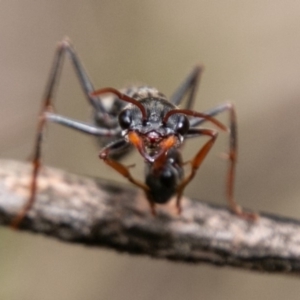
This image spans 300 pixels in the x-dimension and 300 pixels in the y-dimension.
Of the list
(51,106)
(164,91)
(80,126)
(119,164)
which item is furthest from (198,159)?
(164,91)

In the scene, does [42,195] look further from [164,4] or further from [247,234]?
[164,4]

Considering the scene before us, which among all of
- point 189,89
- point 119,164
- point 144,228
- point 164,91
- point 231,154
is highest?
point 164,91

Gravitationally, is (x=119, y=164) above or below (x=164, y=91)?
below

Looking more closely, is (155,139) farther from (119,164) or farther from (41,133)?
(41,133)

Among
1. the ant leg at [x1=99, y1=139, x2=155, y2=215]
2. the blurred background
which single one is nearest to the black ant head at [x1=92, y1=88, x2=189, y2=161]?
the ant leg at [x1=99, y1=139, x2=155, y2=215]

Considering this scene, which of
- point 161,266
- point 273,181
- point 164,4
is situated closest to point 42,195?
point 161,266

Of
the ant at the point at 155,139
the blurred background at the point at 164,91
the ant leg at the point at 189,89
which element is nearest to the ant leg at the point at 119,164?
the ant at the point at 155,139

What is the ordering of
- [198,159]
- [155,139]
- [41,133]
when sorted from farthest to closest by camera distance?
[41,133] → [198,159] → [155,139]
